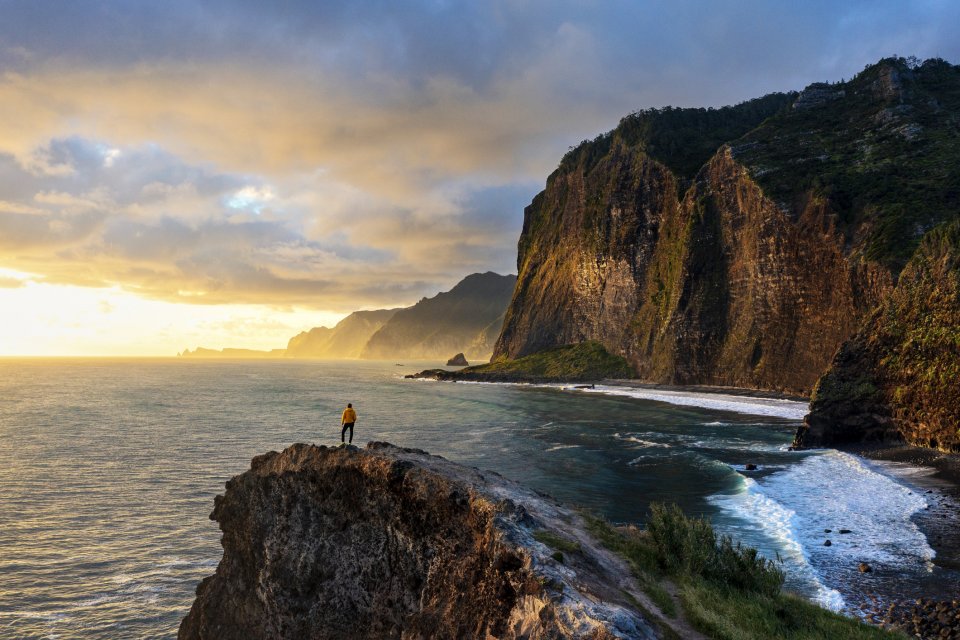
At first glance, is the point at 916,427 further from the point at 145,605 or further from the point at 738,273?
the point at 738,273

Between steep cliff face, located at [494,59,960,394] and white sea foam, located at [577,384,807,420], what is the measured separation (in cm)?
523

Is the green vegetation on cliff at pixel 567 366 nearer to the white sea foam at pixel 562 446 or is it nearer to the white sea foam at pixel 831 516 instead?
the white sea foam at pixel 562 446

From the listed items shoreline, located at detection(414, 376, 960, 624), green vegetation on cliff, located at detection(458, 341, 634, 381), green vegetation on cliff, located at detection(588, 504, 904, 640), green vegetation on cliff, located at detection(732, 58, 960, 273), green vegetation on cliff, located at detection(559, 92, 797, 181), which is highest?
green vegetation on cliff, located at detection(559, 92, 797, 181)

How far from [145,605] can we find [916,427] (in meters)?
47.1

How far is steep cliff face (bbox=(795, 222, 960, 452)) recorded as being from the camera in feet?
121

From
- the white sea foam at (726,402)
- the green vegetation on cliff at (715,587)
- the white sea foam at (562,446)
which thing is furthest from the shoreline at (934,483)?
the white sea foam at (726,402)

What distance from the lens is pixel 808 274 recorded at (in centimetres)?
7588

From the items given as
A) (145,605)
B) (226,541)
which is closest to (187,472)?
(145,605)

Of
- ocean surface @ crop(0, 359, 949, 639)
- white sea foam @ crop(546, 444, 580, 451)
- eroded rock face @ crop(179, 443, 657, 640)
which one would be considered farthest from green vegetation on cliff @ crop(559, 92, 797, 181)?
eroded rock face @ crop(179, 443, 657, 640)

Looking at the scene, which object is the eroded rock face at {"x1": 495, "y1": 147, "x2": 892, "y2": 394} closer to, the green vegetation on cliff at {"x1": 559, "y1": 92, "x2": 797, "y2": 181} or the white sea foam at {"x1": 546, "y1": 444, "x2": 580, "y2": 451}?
the green vegetation on cliff at {"x1": 559, "y1": 92, "x2": 797, "y2": 181}

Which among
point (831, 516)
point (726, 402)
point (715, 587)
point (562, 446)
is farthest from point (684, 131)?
point (715, 587)

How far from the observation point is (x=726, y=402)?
75812 mm

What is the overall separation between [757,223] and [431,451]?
69.4 meters

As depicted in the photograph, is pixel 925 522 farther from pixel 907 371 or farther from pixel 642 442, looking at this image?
pixel 642 442
